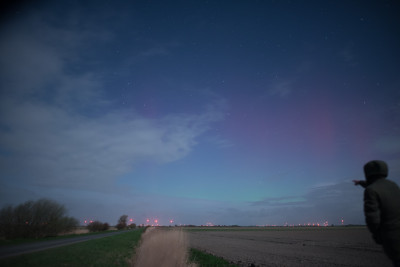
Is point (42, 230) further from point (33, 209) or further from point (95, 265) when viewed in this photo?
point (95, 265)

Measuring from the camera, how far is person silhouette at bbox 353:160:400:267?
12.1ft

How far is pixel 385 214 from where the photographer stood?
3.80 metres

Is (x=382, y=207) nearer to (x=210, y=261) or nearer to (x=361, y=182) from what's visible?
(x=361, y=182)

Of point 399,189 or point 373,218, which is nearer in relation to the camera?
point 373,218

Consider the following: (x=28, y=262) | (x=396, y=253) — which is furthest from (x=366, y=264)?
(x=28, y=262)

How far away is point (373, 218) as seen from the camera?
12.1ft

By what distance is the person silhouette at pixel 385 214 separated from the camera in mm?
3688

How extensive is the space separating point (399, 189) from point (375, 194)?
547mm

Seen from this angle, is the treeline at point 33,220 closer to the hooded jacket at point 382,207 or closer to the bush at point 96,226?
the bush at point 96,226

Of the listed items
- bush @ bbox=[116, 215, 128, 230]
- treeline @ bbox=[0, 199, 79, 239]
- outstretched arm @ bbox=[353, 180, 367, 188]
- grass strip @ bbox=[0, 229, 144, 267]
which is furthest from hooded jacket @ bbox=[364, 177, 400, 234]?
bush @ bbox=[116, 215, 128, 230]

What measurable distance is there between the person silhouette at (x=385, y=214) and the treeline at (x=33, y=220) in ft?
161

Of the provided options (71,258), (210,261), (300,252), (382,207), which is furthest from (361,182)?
(300,252)

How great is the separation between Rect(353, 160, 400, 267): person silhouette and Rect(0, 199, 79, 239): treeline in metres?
49.1

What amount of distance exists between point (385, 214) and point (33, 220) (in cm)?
5257
